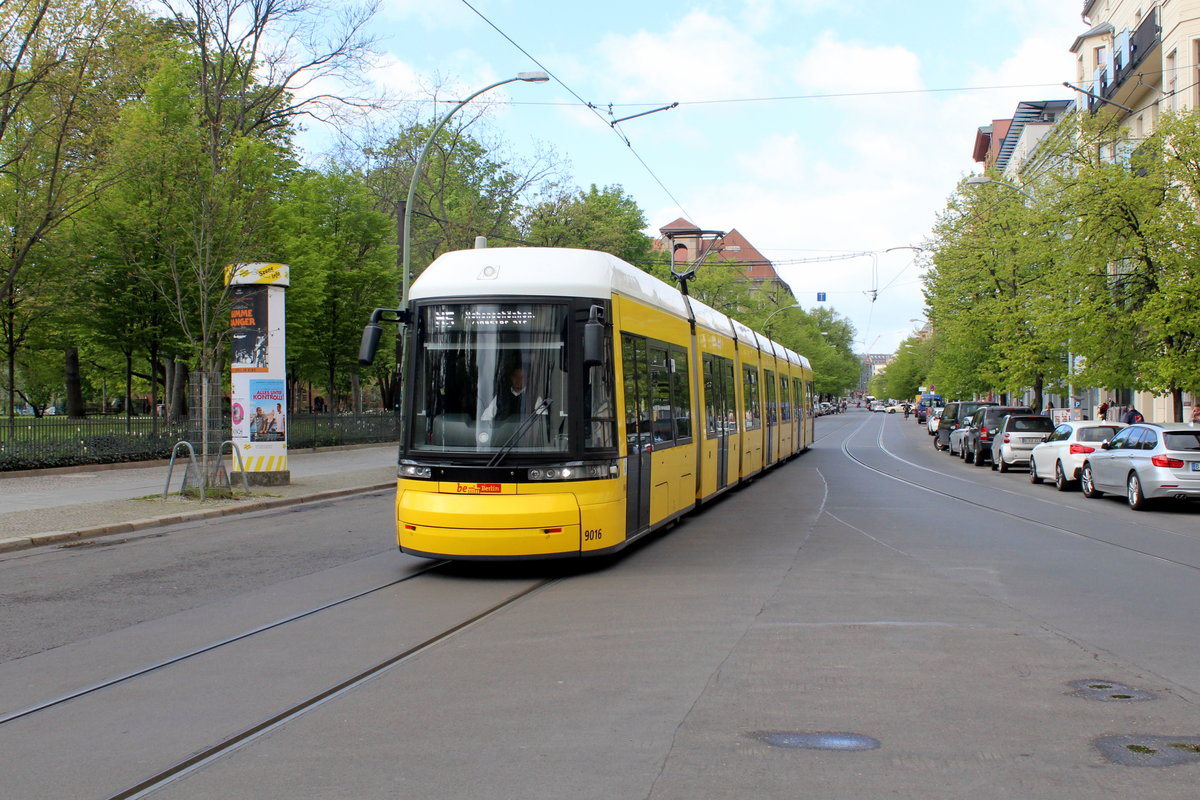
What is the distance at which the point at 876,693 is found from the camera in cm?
562

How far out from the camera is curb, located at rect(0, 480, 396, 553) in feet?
41.7

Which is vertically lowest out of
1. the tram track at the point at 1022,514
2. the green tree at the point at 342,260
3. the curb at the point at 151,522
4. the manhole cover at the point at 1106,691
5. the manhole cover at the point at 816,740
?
the tram track at the point at 1022,514

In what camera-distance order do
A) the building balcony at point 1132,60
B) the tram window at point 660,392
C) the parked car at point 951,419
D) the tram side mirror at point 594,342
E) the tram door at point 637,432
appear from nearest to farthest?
the tram side mirror at point 594,342 < the tram door at point 637,432 < the tram window at point 660,392 < the building balcony at point 1132,60 < the parked car at point 951,419

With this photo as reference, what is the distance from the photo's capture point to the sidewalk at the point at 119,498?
1384 cm

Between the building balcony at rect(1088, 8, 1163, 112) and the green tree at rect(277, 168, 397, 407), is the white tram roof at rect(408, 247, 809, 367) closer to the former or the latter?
the green tree at rect(277, 168, 397, 407)

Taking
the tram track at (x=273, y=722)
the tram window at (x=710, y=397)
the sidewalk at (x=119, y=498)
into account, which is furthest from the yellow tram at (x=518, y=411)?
the sidewalk at (x=119, y=498)

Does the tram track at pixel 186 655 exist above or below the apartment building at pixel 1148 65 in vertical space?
→ below

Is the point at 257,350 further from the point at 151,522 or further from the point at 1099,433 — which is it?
the point at 1099,433

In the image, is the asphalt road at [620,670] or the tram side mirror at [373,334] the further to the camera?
the tram side mirror at [373,334]

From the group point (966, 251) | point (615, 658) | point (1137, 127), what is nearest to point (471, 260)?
point (615, 658)

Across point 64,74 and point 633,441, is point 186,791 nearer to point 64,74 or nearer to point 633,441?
point 633,441

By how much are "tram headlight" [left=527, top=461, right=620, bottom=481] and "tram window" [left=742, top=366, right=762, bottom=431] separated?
10.1 meters

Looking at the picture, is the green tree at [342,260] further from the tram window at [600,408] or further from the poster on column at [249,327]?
the tram window at [600,408]

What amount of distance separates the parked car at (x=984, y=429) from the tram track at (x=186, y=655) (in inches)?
966
